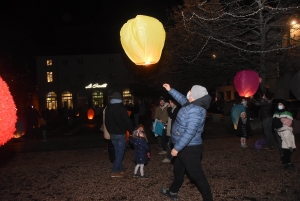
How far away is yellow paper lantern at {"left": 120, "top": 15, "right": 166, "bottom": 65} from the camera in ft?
20.8

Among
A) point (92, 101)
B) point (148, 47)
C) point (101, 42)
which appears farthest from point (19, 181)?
point (101, 42)

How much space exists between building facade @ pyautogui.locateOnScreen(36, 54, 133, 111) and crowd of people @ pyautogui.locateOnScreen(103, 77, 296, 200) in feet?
134

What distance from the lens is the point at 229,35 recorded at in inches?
526

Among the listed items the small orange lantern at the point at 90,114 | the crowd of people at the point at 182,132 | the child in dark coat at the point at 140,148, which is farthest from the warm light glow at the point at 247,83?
the small orange lantern at the point at 90,114

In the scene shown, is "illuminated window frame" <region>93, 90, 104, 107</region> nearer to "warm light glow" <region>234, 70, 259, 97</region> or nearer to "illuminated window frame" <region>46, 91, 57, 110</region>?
"illuminated window frame" <region>46, 91, 57, 110</region>

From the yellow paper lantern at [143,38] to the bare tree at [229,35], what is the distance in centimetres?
554

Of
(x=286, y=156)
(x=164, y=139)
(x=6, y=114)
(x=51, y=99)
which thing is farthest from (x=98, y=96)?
(x=6, y=114)

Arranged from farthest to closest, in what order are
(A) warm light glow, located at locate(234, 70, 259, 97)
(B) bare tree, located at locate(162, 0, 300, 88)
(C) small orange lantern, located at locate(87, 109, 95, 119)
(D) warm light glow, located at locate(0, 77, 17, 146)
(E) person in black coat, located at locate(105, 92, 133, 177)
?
(C) small orange lantern, located at locate(87, 109, 95, 119) → (B) bare tree, located at locate(162, 0, 300, 88) → (A) warm light glow, located at locate(234, 70, 259, 97) → (E) person in black coat, located at locate(105, 92, 133, 177) → (D) warm light glow, located at locate(0, 77, 17, 146)

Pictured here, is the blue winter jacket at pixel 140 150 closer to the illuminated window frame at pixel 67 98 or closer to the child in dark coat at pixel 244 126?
the child in dark coat at pixel 244 126

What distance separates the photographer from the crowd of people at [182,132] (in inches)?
198

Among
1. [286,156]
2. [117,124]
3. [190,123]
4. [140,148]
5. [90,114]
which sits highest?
[190,123]

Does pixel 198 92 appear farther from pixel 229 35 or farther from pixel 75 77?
pixel 75 77

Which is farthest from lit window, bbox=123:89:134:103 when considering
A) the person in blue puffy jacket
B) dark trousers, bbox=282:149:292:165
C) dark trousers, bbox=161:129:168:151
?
the person in blue puffy jacket

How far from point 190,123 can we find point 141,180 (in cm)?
279
